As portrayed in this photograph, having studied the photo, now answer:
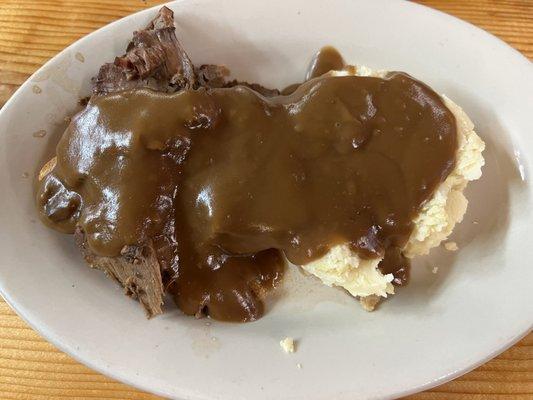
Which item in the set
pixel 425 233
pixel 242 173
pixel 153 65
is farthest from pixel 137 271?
pixel 425 233

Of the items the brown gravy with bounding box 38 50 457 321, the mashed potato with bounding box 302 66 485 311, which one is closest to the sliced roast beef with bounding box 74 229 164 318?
the brown gravy with bounding box 38 50 457 321

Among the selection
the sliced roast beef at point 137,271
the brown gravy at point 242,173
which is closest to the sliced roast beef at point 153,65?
the brown gravy at point 242,173

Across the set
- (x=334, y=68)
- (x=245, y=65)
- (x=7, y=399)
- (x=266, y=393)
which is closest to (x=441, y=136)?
(x=334, y=68)

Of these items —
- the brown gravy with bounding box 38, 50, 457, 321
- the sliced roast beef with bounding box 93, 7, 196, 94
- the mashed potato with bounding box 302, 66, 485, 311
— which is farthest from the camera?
the sliced roast beef with bounding box 93, 7, 196, 94

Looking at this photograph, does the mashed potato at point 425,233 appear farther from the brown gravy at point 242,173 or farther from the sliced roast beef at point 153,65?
the sliced roast beef at point 153,65

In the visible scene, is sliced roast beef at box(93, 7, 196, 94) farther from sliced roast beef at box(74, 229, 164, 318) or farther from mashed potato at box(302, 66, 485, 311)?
mashed potato at box(302, 66, 485, 311)

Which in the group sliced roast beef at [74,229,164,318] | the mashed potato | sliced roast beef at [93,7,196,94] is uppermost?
sliced roast beef at [93,7,196,94]

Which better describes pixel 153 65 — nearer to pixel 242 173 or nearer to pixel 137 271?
pixel 242 173

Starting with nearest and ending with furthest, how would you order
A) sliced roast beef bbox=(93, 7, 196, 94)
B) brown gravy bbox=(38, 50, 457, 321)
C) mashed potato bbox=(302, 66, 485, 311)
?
1. brown gravy bbox=(38, 50, 457, 321)
2. mashed potato bbox=(302, 66, 485, 311)
3. sliced roast beef bbox=(93, 7, 196, 94)
